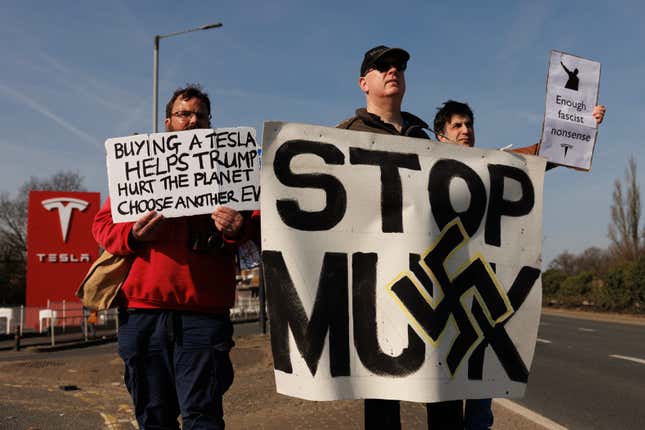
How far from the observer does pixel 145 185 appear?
3.11 metres

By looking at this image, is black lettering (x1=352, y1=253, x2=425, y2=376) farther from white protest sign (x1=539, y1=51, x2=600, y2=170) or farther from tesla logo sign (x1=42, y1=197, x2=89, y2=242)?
tesla logo sign (x1=42, y1=197, x2=89, y2=242)

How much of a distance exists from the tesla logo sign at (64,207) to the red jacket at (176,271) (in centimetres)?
2568

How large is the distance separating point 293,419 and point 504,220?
306cm

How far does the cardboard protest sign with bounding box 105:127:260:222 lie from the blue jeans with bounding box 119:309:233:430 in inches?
19.2

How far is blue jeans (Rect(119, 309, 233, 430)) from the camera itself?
9.39 feet

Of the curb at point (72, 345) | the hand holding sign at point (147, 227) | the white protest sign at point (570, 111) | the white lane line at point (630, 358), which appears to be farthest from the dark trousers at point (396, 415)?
the curb at point (72, 345)

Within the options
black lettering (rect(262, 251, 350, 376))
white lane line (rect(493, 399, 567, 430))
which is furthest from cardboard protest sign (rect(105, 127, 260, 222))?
white lane line (rect(493, 399, 567, 430))

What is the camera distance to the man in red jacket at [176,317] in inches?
113

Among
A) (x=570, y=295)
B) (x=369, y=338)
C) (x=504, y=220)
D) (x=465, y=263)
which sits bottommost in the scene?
(x=570, y=295)

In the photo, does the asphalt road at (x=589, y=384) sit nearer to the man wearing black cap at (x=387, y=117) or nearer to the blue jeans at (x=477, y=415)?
the blue jeans at (x=477, y=415)

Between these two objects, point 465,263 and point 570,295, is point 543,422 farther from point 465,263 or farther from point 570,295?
point 570,295

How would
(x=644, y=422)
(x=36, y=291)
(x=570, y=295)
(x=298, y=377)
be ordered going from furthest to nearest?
(x=570, y=295) < (x=36, y=291) < (x=644, y=422) < (x=298, y=377)

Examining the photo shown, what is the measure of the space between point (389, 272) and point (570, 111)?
1918mm

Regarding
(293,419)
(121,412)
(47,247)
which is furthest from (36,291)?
(293,419)
